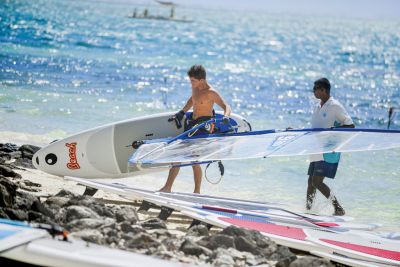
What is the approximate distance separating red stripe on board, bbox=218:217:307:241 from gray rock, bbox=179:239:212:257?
1038 mm

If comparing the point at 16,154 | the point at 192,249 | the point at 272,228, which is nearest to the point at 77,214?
the point at 192,249

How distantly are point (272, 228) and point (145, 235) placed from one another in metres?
1.62

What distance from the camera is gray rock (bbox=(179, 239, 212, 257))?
6.19 metres

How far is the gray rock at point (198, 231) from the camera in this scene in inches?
270

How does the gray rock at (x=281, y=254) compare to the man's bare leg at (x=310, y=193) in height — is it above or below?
below

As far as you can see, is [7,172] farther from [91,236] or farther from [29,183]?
[91,236]

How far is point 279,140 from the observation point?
8.11 meters

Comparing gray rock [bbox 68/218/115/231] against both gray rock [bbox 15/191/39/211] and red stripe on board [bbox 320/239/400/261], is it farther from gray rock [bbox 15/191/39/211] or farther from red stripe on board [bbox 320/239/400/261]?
red stripe on board [bbox 320/239/400/261]

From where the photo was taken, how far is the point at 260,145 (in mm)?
7988

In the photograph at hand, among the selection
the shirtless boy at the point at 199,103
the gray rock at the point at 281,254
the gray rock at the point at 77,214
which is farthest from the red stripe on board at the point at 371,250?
the gray rock at the point at 77,214

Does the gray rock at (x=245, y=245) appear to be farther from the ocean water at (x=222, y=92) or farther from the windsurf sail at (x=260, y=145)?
the ocean water at (x=222, y=92)

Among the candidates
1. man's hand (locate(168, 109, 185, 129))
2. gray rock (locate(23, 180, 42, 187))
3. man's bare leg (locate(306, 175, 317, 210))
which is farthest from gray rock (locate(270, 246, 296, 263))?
gray rock (locate(23, 180, 42, 187))

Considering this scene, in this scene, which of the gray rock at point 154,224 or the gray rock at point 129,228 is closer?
the gray rock at point 129,228

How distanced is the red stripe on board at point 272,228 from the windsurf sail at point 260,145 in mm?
631
